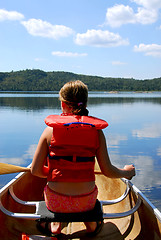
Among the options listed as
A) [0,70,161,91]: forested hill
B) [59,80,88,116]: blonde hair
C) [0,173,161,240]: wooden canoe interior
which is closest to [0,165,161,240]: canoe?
[0,173,161,240]: wooden canoe interior

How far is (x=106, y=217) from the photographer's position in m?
2.06

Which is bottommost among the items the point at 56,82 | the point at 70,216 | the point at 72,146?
the point at 70,216

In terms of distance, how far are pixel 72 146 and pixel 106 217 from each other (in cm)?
75

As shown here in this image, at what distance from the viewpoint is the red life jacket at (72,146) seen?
1.72 m

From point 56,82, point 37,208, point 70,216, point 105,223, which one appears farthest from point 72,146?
point 56,82

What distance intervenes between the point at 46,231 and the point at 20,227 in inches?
11.2

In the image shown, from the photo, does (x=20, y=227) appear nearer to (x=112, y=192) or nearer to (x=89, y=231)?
(x=89, y=231)

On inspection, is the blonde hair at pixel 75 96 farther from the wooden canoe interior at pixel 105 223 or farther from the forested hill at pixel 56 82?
the forested hill at pixel 56 82

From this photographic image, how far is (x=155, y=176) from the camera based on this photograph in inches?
224

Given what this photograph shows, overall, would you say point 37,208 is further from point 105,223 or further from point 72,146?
point 105,223

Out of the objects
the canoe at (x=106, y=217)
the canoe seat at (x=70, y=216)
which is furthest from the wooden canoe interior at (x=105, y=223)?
the canoe seat at (x=70, y=216)

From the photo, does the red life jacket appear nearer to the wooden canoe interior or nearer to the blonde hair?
the blonde hair

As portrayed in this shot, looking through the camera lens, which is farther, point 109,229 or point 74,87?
point 109,229

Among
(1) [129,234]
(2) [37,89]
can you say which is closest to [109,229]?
(1) [129,234]
